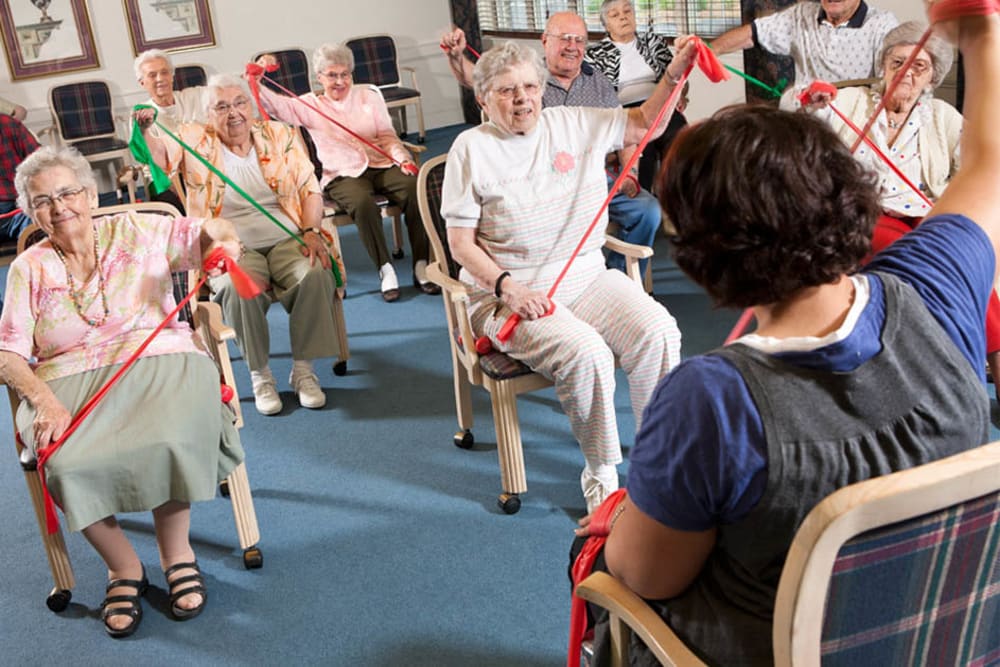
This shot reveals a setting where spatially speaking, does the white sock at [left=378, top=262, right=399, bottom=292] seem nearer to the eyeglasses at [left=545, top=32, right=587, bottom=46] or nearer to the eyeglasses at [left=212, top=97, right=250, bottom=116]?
the eyeglasses at [left=212, top=97, right=250, bottom=116]

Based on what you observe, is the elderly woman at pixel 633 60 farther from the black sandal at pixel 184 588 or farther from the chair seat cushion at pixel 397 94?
the chair seat cushion at pixel 397 94

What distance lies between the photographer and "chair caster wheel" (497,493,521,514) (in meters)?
2.62

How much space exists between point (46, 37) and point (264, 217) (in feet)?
14.5

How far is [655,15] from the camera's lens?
6.00 m

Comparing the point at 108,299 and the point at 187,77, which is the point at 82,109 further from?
the point at 108,299

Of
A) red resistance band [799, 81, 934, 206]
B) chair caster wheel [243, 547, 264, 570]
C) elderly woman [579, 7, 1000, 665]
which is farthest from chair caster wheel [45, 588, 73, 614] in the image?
red resistance band [799, 81, 934, 206]

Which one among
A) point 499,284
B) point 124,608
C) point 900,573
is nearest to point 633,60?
point 499,284

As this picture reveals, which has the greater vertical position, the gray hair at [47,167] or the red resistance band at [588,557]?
the gray hair at [47,167]

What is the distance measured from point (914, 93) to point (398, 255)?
2708mm

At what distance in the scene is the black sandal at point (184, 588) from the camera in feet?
7.66

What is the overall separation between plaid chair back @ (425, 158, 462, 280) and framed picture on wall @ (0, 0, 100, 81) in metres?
5.03

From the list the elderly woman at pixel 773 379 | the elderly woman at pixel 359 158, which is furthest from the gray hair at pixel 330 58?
the elderly woman at pixel 773 379

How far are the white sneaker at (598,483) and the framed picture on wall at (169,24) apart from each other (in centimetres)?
597

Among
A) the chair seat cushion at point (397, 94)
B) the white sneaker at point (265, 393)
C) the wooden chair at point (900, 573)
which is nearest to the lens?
the wooden chair at point (900, 573)
